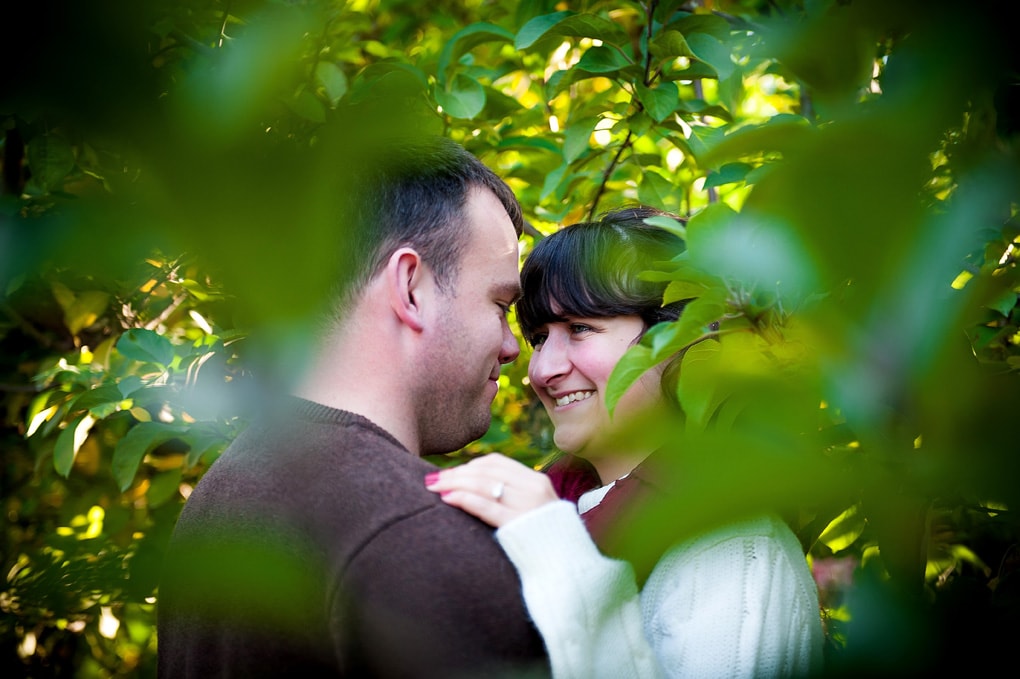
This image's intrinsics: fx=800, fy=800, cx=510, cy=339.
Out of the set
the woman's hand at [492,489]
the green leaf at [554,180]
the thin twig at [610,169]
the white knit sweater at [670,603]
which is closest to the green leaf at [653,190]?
the thin twig at [610,169]

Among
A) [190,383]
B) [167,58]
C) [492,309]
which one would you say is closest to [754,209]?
[167,58]

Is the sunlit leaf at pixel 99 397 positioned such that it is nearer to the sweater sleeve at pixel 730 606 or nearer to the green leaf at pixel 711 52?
the sweater sleeve at pixel 730 606

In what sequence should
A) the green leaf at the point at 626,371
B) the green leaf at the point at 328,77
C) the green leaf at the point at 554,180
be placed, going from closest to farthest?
the green leaf at the point at 328,77, the green leaf at the point at 626,371, the green leaf at the point at 554,180

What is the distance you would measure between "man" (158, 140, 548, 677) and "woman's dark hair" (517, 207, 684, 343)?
0.20m

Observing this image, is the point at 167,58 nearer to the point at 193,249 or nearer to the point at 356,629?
the point at 193,249

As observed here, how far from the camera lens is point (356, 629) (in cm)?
104

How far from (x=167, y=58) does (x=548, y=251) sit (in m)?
1.79

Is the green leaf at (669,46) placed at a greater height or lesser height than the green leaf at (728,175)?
greater

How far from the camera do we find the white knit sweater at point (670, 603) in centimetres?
106

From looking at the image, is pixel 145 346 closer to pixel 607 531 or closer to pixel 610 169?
pixel 607 531

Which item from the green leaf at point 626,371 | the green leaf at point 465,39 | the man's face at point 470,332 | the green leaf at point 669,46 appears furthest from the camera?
the green leaf at point 465,39

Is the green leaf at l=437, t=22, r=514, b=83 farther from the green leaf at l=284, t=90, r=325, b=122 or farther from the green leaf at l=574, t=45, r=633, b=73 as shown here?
the green leaf at l=284, t=90, r=325, b=122

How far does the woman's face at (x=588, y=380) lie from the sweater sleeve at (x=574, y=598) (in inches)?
27.0

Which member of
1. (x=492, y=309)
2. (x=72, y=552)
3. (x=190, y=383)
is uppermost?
(x=72, y=552)
